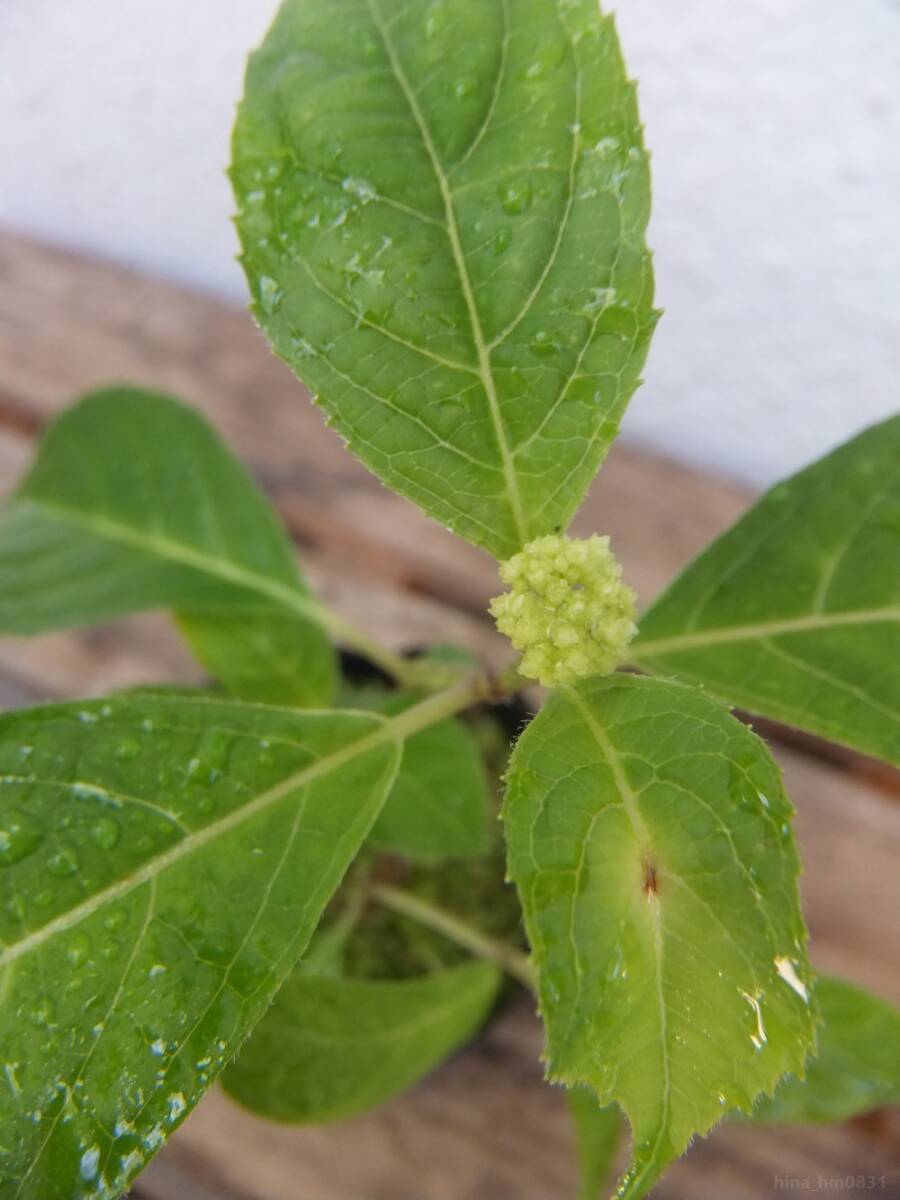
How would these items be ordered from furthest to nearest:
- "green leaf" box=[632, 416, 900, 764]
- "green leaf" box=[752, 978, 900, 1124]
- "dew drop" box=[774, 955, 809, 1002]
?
1. "green leaf" box=[752, 978, 900, 1124]
2. "green leaf" box=[632, 416, 900, 764]
3. "dew drop" box=[774, 955, 809, 1002]

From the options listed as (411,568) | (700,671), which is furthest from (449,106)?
(411,568)

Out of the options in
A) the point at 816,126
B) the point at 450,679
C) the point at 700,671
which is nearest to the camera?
the point at 700,671

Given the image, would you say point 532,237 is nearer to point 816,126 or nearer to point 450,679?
point 450,679

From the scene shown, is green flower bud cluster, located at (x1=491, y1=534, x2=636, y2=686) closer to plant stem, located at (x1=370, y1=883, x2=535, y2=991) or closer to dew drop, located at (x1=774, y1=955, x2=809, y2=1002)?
dew drop, located at (x1=774, y1=955, x2=809, y2=1002)

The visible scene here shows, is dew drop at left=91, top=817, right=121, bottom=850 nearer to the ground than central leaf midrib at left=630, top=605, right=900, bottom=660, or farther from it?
nearer to the ground

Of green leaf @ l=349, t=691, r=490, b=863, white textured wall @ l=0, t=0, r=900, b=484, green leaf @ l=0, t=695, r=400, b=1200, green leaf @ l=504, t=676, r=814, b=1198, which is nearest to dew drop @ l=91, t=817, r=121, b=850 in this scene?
green leaf @ l=0, t=695, r=400, b=1200

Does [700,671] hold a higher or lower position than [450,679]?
higher

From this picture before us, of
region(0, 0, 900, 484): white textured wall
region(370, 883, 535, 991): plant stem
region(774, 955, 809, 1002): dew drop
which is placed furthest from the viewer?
region(0, 0, 900, 484): white textured wall
